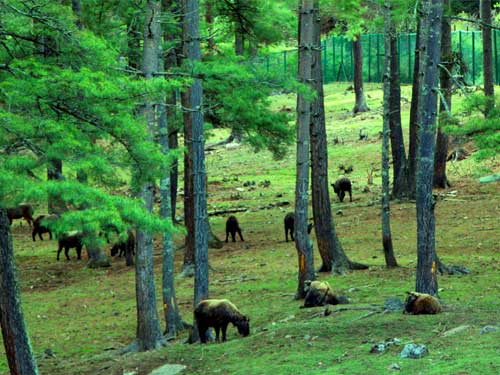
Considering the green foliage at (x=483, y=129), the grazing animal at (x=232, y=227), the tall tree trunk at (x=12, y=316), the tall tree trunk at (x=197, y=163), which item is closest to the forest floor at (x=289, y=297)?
the grazing animal at (x=232, y=227)

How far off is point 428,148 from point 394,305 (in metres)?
2.65

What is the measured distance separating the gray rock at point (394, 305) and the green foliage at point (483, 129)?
298 centimetres

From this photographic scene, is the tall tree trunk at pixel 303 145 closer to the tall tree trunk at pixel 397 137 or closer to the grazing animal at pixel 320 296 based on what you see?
the grazing animal at pixel 320 296

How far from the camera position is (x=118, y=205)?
487 inches

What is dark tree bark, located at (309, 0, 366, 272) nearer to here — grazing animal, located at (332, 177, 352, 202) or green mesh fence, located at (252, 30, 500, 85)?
grazing animal, located at (332, 177, 352, 202)

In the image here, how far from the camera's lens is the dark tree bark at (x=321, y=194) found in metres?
A: 22.5

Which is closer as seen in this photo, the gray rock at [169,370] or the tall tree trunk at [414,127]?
the gray rock at [169,370]

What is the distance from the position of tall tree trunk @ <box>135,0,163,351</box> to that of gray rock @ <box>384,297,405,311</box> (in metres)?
4.06

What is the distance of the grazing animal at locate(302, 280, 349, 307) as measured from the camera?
18438 millimetres

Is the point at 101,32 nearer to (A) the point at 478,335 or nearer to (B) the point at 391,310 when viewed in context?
(B) the point at 391,310

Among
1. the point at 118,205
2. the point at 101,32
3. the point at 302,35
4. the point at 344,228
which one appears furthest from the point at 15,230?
the point at 118,205

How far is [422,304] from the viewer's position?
16078 mm

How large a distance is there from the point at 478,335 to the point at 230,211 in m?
21.3

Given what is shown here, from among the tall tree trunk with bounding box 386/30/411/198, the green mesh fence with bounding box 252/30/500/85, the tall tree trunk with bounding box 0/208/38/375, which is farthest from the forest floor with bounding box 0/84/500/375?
the green mesh fence with bounding box 252/30/500/85
